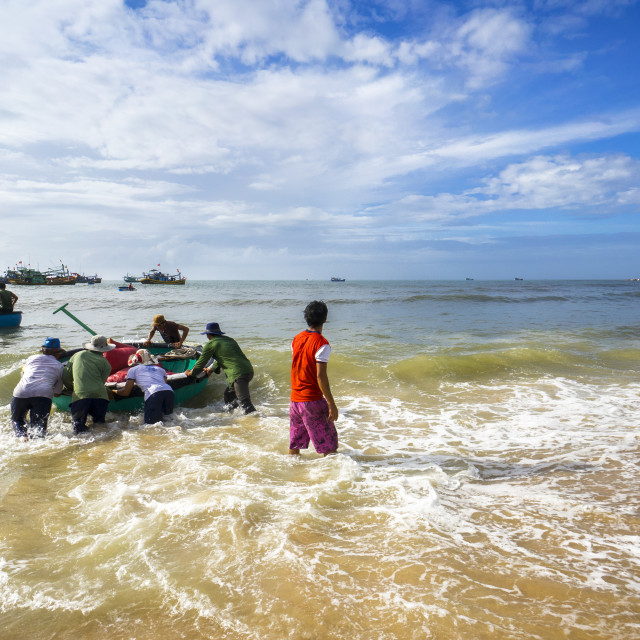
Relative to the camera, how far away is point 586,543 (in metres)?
3.53

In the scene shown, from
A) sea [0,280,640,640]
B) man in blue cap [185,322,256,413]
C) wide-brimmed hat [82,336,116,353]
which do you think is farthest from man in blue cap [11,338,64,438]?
man in blue cap [185,322,256,413]

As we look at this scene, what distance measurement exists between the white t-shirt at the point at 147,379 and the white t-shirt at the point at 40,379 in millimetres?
1117

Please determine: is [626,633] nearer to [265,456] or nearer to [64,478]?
[265,456]

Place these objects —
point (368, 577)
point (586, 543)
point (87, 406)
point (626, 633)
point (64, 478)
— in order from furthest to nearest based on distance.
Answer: point (87, 406)
point (64, 478)
point (586, 543)
point (368, 577)
point (626, 633)

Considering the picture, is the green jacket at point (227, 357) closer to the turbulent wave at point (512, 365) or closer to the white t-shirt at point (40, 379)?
the white t-shirt at point (40, 379)

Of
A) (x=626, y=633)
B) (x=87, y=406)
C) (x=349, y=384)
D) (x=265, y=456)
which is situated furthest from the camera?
(x=349, y=384)

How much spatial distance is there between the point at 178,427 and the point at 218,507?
3398 mm

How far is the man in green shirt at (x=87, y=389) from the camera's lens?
691cm

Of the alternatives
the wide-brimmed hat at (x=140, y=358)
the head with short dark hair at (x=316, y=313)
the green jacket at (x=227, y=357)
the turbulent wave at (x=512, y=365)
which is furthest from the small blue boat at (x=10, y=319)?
the head with short dark hair at (x=316, y=313)

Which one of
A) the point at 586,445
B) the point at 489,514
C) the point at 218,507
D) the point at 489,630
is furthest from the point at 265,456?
the point at 586,445

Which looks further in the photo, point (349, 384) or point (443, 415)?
point (349, 384)

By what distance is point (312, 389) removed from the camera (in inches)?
194

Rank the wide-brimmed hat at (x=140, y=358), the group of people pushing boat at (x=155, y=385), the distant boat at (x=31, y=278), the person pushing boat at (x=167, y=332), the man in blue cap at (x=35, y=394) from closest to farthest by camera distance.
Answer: the group of people pushing boat at (x=155, y=385), the man in blue cap at (x=35, y=394), the wide-brimmed hat at (x=140, y=358), the person pushing boat at (x=167, y=332), the distant boat at (x=31, y=278)

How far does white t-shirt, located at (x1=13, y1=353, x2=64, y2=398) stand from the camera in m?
6.82
